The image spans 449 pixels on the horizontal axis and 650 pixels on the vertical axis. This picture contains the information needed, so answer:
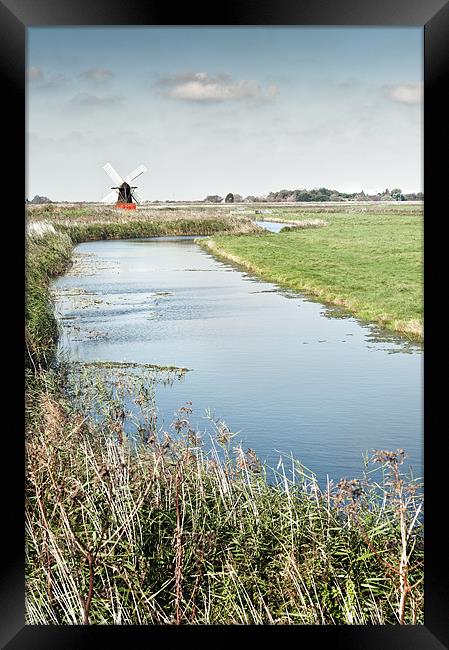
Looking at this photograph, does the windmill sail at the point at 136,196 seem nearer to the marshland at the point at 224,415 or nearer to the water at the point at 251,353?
the marshland at the point at 224,415

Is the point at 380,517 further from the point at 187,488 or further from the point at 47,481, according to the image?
the point at 47,481

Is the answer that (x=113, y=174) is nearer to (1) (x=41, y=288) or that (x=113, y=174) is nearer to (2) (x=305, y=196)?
(1) (x=41, y=288)

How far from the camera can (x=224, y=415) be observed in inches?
167

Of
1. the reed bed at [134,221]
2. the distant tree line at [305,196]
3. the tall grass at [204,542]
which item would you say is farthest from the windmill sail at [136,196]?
the tall grass at [204,542]

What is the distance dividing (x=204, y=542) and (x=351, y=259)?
2108 mm

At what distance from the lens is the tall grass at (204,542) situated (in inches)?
125

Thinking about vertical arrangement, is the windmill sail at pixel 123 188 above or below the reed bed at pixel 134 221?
above

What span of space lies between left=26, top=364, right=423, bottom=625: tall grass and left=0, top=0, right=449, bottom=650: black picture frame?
37cm

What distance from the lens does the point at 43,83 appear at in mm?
4266

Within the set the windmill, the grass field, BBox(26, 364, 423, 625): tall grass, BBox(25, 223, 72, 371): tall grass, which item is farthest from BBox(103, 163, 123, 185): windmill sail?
BBox(26, 364, 423, 625): tall grass

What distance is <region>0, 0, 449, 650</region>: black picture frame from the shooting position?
2.55m
